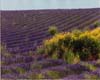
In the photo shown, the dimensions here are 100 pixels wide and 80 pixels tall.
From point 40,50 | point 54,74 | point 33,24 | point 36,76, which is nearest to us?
point 36,76

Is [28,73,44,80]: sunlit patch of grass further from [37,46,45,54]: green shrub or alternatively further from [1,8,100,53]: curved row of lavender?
[1,8,100,53]: curved row of lavender

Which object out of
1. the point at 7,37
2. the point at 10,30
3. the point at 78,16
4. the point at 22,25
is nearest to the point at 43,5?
the point at 7,37

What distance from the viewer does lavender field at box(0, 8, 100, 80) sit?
8.87m

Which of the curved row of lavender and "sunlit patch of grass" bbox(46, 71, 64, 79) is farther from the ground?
the curved row of lavender

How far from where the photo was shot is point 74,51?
13586mm

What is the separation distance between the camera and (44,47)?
14.6 meters

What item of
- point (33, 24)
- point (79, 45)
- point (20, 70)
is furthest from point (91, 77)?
point (33, 24)

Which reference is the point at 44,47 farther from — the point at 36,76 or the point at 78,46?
the point at 36,76

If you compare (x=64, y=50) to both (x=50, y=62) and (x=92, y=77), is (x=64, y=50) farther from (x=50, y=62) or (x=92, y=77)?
(x=92, y=77)

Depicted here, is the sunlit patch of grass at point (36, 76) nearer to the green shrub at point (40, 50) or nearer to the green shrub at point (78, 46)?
the green shrub at point (78, 46)

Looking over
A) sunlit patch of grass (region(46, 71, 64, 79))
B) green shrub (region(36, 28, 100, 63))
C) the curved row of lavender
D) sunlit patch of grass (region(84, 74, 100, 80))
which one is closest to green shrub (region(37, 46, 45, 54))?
green shrub (region(36, 28, 100, 63))

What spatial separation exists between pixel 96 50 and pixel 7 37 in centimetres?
501

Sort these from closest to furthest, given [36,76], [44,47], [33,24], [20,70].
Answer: [36,76]
[20,70]
[44,47]
[33,24]

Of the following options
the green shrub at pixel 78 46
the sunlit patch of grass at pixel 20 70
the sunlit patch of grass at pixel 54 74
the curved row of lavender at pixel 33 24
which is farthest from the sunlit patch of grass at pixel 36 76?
the curved row of lavender at pixel 33 24
